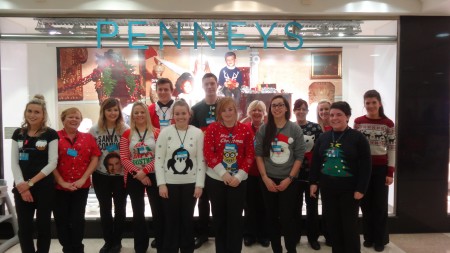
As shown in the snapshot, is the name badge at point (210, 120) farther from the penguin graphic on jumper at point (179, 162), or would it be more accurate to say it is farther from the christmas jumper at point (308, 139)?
the christmas jumper at point (308, 139)

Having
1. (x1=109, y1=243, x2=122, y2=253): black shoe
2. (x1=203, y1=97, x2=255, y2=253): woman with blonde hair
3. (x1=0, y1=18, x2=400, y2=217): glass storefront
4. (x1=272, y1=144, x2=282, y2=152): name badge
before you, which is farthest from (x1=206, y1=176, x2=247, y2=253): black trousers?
(x1=0, y1=18, x2=400, y2=217): glass storefront

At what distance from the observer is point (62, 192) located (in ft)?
10.0

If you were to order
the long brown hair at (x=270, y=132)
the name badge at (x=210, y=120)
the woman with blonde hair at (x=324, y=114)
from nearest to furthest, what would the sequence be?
the long brown hair at (x=270, y=132), the name badge at (x=210, y=120), the woman with blonde hair at (x=324, y=114)

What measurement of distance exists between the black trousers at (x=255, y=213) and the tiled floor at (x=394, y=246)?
0.14 metres

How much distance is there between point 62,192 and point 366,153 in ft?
8.43

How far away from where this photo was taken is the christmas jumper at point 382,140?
133 inches

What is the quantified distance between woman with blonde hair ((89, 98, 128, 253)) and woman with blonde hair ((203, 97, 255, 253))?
0.89 meters

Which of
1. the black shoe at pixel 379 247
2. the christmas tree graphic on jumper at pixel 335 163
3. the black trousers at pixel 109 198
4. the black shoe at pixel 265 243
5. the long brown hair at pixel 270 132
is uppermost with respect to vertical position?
the long brown hair at pixel 270 132

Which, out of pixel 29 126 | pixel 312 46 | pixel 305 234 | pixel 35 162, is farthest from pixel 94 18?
pixel 305 234

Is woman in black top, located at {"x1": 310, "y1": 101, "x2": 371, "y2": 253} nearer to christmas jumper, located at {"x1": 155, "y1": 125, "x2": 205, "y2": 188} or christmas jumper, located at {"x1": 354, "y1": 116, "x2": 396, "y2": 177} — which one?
christmas jumper, located at {"x1": 354, "y1": 116, "x2": 396, "y2": 177}

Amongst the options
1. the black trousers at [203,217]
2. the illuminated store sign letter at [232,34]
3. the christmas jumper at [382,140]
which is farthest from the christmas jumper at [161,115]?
the christmas jumper at [382,140]

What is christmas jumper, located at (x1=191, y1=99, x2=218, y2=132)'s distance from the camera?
3.45 meters

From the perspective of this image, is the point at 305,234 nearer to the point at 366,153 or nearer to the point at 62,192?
the point at 366,153

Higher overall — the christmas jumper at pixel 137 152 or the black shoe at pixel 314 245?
A: the christmas jumper at pixel 137 152
